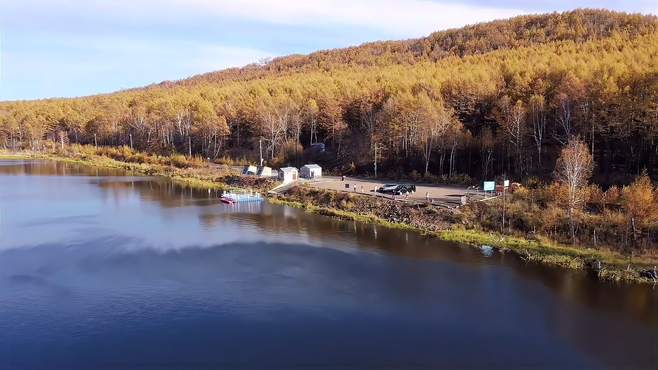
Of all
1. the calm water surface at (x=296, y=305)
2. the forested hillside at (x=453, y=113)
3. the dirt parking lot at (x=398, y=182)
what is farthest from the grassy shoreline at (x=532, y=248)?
the forested hillside at (x=453, y=113)

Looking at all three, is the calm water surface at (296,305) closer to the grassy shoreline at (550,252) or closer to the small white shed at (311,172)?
the grassy shoreline at (550,252)

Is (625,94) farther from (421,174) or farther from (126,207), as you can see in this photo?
(126,207)

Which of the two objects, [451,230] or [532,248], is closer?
[532,248]

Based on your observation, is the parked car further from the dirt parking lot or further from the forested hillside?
the forested hillside

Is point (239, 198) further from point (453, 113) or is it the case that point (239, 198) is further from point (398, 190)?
point (453, 113)

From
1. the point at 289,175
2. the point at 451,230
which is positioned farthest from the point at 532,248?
the point at 289,175
